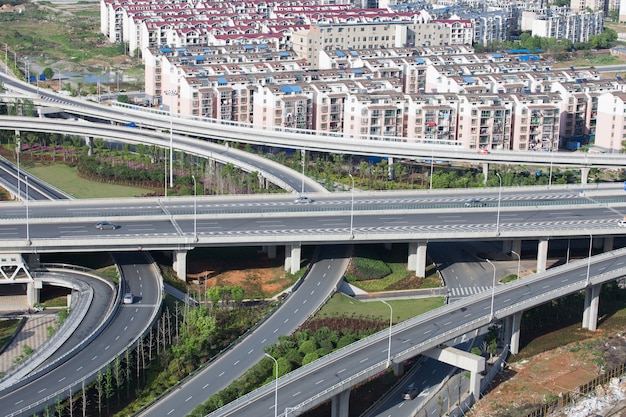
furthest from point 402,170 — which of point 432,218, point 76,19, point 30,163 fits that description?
point 76,19

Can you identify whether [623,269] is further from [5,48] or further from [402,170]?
[5,48]

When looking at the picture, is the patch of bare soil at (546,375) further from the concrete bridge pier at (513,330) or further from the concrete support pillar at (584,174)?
the concrete support pillar at (584,174)

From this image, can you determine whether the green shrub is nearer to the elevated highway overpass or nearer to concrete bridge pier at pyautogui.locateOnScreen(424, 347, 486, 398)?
the elevated highway overpass

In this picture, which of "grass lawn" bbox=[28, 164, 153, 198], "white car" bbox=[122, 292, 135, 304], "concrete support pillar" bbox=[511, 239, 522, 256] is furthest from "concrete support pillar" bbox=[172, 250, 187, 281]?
"concrete support pillar" bbox=[511, 239, 522, 256]

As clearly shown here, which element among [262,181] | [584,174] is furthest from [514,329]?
[584,174]

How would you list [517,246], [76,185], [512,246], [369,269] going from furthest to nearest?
[76,185] → [512,246] → [517,246] → [369,269]

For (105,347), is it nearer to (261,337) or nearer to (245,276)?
(261,337)
